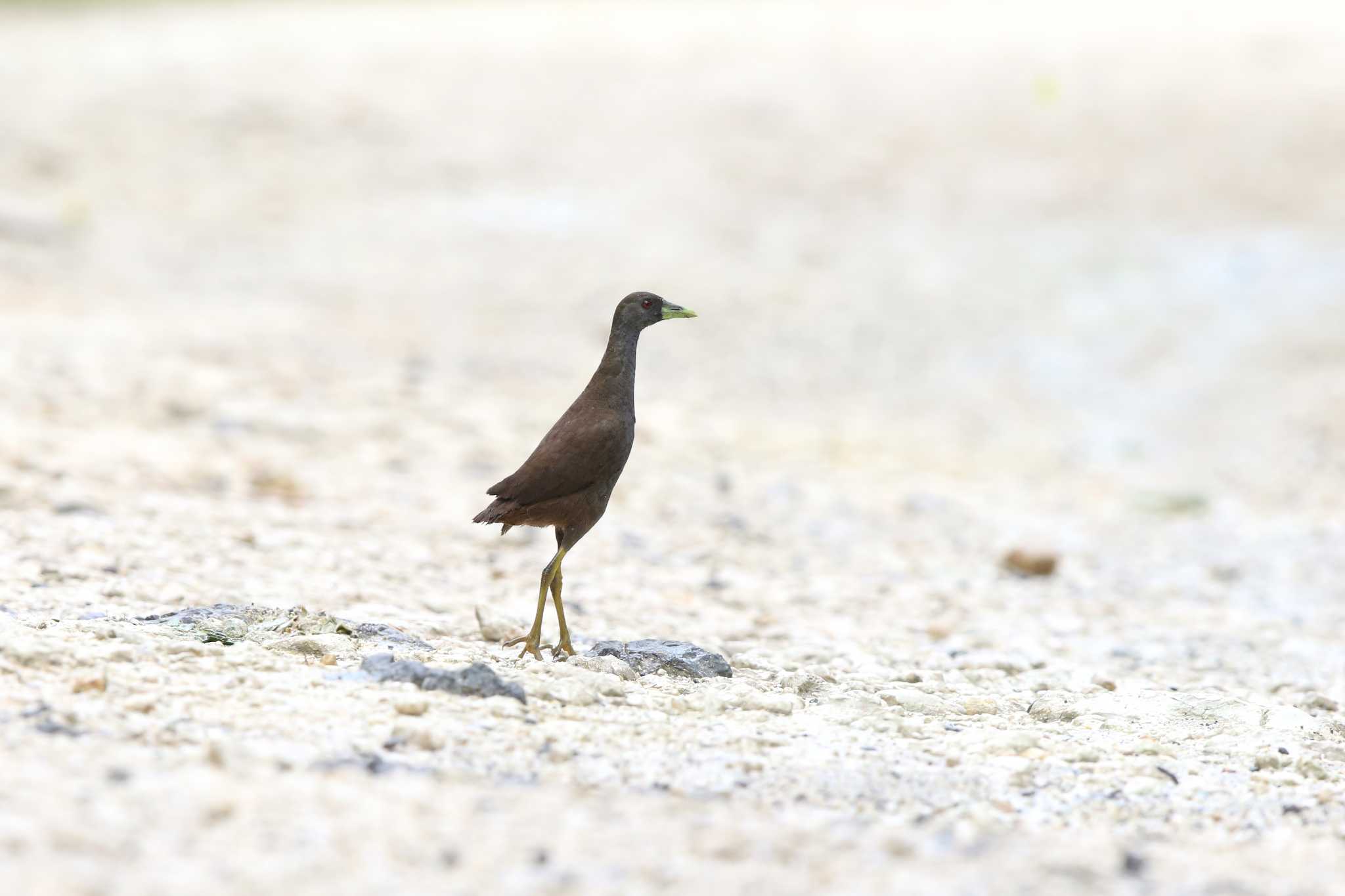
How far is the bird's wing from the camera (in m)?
5.28

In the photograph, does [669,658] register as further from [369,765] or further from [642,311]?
[369,765]

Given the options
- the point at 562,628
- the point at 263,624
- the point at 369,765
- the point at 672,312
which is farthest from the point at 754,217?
the point at 369,765

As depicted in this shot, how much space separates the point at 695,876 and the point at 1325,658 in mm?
5405

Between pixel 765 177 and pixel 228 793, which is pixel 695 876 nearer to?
pixel 228 793

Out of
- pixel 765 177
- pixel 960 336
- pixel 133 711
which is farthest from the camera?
pixel 765 177

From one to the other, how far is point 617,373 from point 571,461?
47 centimetres

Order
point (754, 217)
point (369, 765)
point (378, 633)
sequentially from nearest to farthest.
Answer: point (369, 765) < point (378, 633) < point (754, 217)

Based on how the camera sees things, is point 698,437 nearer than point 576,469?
No

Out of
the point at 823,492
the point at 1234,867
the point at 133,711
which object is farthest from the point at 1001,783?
the point at 823,492

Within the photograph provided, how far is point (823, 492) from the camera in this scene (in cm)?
1095

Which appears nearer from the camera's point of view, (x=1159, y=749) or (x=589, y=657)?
(x=1159, y=749)

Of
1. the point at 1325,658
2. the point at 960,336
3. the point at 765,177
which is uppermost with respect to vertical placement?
the point at 765,177

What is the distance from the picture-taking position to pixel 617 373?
5.57 meters

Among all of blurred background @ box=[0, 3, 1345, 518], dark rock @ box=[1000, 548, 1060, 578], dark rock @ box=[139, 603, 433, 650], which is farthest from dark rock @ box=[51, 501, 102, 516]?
dark rock @ box=[1000, 548, 1060, 578]
